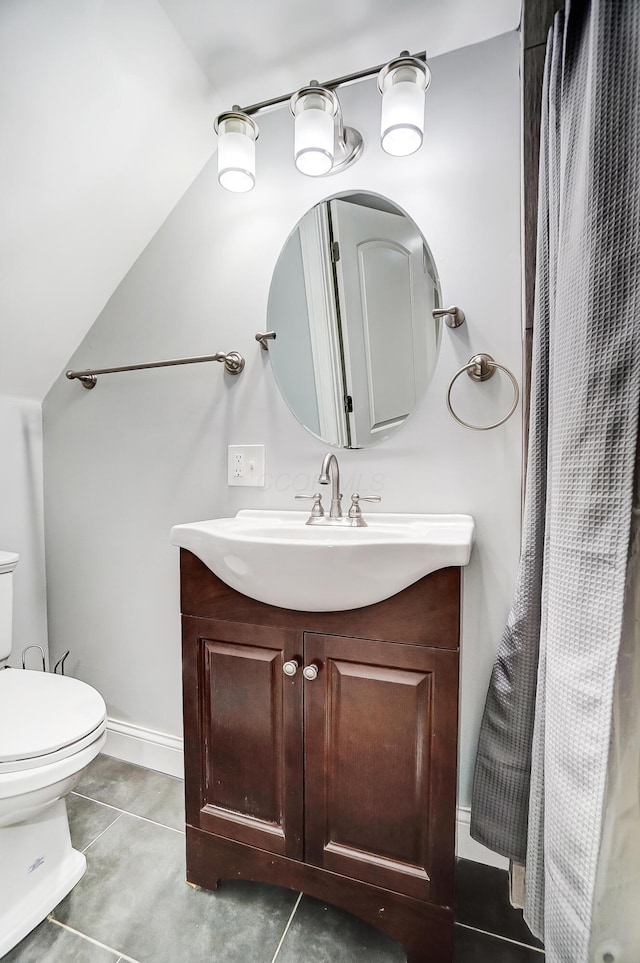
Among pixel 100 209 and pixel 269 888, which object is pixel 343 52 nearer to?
pixel 100 209

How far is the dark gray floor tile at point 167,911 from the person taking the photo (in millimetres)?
1003

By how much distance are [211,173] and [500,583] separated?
1600mm

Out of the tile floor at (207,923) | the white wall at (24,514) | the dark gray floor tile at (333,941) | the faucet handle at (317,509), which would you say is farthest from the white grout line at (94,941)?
the faucet handle at (317,509)

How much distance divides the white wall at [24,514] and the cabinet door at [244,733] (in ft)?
3.43

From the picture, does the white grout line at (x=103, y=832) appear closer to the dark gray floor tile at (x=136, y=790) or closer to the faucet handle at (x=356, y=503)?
the dark gray floor tile at (x=136, y=790)

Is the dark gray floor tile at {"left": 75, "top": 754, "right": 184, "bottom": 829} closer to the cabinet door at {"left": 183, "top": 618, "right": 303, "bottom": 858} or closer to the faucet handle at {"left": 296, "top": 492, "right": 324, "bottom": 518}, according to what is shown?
the cabinet door at {"left": 183, "top": 618, "right": 303, "bottom": 858}

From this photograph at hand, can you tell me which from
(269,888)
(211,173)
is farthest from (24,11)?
(269,888)

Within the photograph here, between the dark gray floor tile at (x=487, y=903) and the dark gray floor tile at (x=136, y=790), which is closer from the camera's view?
the dark gray floor tile at (x=487, y=903)

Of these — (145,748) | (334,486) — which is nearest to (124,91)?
(334,486)

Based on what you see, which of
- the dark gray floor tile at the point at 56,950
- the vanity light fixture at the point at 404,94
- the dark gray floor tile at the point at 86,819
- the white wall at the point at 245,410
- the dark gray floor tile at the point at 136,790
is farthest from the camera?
the dark gray floor tile at the point at 136,790

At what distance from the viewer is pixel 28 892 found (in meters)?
1.06

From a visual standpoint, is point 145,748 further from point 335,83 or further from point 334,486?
point 335,83

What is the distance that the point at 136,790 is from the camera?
5.06 feet

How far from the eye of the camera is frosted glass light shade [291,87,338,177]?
1175 millimetres
